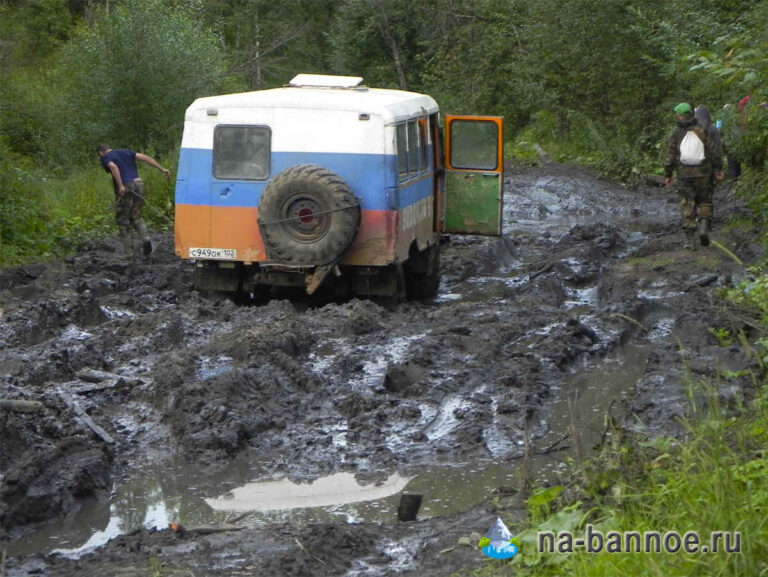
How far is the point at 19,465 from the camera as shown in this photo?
685 centimetres

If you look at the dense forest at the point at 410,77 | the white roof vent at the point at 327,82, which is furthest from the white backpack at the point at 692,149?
the white roof vent at the point at 327,82

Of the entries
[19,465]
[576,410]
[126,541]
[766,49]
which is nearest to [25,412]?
[19,465]

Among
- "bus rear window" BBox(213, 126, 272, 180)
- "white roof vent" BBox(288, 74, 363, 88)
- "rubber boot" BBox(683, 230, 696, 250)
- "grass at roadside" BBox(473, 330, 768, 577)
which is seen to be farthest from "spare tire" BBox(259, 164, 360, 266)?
"grass at roadside" BBox(473, 330, 768, 577)

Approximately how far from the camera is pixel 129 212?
15125mm

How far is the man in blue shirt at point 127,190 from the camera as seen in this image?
1502 cm

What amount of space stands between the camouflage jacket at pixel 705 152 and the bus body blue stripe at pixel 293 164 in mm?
3718

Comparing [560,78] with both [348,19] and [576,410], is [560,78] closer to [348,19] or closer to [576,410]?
[348,19]

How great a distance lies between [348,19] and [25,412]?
31.1 m

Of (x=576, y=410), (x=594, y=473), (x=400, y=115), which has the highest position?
(x=400, y=115)

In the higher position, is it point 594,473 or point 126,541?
point 594,473

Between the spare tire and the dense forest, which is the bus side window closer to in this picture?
the spare tire

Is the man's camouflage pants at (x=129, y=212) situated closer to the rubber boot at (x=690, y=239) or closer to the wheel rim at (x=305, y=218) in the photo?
the wheel rim at (x=305, y=218)

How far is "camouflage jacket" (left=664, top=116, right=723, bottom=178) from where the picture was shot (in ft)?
44.9

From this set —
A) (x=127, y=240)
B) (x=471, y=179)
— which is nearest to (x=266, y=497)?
(x=471, y=179)
